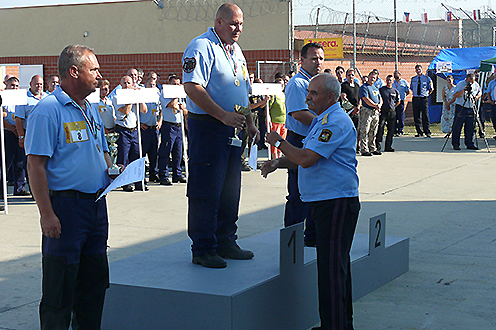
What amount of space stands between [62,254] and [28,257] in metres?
3.34

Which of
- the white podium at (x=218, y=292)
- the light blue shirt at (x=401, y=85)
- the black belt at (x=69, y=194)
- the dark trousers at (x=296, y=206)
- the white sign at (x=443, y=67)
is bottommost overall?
the white podium at (x=218, y=292)

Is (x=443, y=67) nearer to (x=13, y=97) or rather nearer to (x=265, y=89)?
(x=265, y=89)

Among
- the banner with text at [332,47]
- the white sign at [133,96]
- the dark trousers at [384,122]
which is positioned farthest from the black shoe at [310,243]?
the banner with text at [332,47]

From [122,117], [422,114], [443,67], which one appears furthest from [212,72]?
[443,67]

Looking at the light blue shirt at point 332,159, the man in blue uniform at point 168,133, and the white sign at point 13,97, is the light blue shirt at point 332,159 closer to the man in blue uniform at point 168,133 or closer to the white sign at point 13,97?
the white sign at point 13,97

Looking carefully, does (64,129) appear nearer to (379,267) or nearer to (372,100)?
(379,267)

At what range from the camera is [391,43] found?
27.1 m

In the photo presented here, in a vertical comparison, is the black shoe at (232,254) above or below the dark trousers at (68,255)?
below

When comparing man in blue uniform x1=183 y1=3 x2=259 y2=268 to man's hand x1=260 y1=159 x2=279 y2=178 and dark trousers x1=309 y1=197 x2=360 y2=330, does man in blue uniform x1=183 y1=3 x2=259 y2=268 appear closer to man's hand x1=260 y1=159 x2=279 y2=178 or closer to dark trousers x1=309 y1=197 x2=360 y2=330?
man's hand x1=260 y1=159 x2=279 y2=178

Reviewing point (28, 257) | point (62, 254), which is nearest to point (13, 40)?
point (28, 257)

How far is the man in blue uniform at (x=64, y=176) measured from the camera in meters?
3.37

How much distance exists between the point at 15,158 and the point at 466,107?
34.9 ft

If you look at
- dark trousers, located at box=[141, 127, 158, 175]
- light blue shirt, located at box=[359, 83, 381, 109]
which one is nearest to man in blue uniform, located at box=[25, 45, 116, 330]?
dark trousers, located at box=[141, 127, 158, 175]

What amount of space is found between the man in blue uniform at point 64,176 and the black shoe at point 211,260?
122cm
